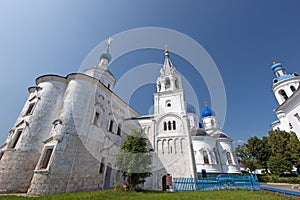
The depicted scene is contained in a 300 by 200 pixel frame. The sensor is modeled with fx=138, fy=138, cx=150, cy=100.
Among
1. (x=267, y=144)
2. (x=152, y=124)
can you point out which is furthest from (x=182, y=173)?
(x=267, y=144)

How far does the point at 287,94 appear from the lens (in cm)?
2736

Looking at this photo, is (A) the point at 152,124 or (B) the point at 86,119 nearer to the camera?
(B) the point at 86,119

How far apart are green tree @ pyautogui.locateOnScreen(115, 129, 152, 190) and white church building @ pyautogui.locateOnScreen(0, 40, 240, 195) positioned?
3.85 m

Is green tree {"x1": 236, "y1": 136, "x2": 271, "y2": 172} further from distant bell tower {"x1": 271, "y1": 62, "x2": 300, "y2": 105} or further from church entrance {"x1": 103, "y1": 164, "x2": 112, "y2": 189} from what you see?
church entrance {"x1": 103, "y1": 164, "x2": 112, "y2": 189}

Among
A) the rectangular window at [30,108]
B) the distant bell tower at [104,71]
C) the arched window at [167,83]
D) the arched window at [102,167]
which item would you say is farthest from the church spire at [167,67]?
the rectangular window at [30,108]

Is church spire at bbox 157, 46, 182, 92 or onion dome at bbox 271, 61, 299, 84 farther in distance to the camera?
onion dome at bbox 271, 61, 299, 84

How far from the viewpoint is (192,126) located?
38.6 m

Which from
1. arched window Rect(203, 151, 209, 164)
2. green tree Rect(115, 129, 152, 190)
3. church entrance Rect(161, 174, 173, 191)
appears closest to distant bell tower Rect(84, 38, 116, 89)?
green tree Rect(115, 129, 152, 190)

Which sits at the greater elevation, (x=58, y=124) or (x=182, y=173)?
(x=58, y=124)

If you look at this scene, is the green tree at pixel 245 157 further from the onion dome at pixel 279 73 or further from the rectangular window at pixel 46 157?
the rectangular window at pixel 46 157

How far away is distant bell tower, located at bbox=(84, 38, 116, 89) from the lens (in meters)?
24.6

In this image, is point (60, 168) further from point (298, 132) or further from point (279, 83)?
point (279, 83)

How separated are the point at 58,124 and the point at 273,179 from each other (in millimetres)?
33164

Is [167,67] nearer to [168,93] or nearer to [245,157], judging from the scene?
[168,93]
